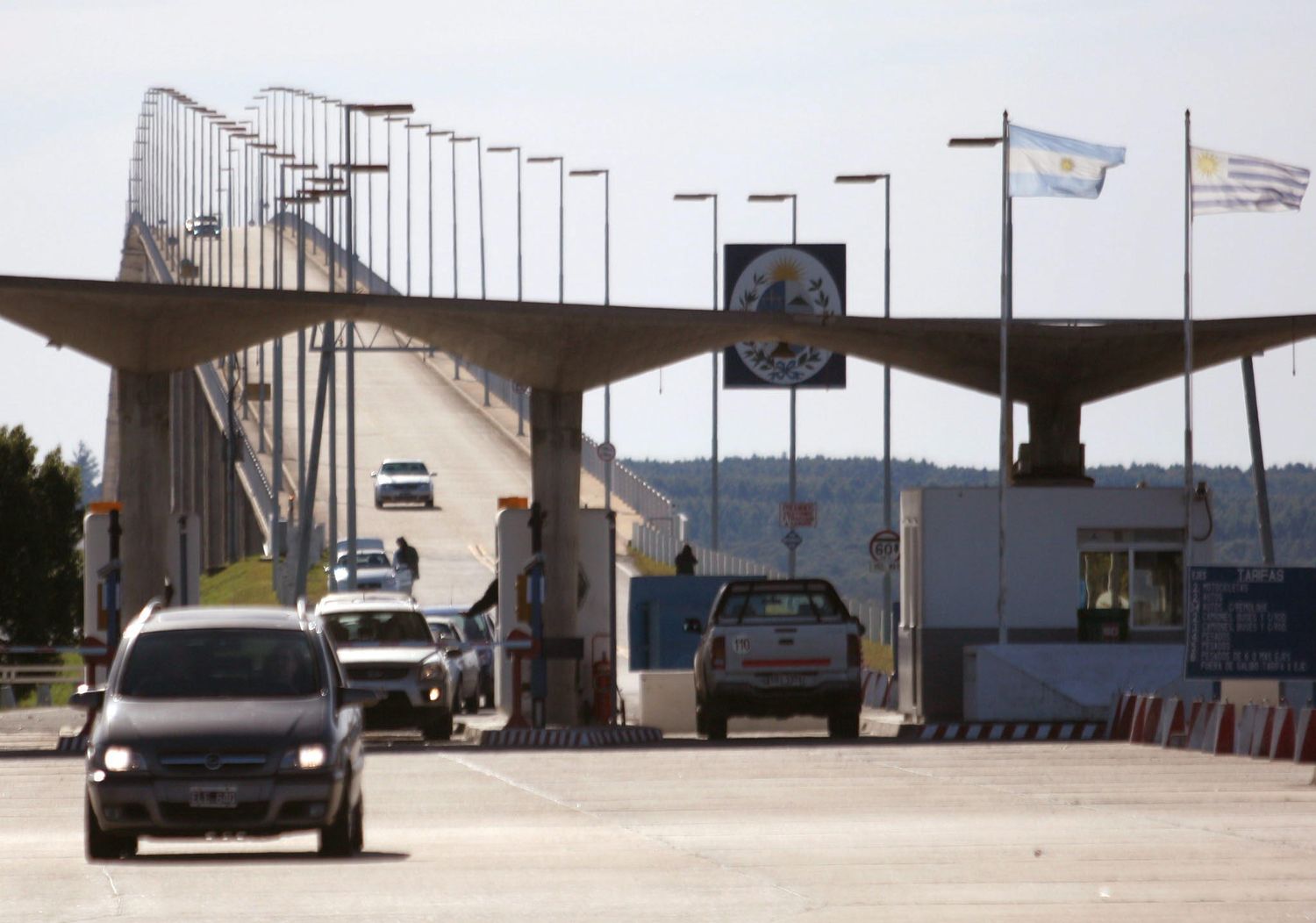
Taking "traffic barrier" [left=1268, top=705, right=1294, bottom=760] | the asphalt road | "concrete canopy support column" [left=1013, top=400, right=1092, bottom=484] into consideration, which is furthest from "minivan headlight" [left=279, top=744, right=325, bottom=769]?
"concrete canopy support column" [left=1013, top=400, right=1092, bottom=484]

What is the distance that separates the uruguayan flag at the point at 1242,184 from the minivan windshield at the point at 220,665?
67.5 feet

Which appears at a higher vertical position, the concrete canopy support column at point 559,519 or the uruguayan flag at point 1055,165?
the uruguayan flag at point 1055,165

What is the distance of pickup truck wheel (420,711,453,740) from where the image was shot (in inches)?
1192

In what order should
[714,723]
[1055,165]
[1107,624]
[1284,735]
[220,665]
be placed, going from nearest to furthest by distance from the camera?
[220,665]
[1284,735]
[714,723]
[1107,624]
[1055,165]

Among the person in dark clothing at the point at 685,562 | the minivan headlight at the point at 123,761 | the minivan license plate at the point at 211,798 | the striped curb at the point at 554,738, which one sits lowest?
the striped curb at the point at 554,738

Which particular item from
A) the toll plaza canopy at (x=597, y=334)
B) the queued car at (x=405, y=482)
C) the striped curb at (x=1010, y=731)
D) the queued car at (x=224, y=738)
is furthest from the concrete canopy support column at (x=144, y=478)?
the queued car at (x=405, y=482)

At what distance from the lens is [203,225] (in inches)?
4451

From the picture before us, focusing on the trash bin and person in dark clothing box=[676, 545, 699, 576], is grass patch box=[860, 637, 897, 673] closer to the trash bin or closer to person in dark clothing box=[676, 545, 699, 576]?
person in dark clothing box=[676, 545, 699, 576]

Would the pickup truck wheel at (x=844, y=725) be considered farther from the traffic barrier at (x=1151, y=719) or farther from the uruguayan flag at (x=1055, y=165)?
the uruguayan flag at (x=1055, y=165)

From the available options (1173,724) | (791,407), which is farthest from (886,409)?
(1173,724)

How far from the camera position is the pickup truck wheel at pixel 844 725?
96.2ft

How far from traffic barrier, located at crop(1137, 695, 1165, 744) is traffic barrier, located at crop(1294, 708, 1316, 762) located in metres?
3.44

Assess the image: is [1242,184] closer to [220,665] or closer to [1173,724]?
[1173,724]

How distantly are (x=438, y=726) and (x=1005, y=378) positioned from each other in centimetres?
954
